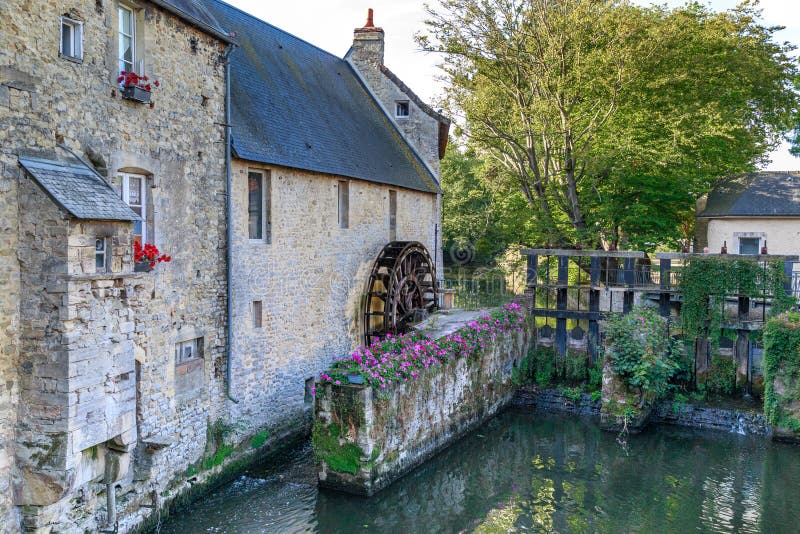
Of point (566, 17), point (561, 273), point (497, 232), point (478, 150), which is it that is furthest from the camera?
point (497, 232)

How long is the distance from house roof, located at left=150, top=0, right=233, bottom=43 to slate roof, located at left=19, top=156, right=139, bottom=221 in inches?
94.2

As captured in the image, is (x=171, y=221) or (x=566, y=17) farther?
(x=566, y=17)

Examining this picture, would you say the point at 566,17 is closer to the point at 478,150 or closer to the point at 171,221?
the point at 478,150

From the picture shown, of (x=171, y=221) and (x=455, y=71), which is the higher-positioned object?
(x=455, y=71)

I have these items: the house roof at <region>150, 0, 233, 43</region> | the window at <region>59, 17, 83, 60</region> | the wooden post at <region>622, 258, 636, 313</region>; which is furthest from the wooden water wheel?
the window at <region>59, 17, 83, 60</region>

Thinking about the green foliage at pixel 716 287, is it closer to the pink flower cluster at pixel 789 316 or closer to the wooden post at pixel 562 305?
the pink flower cluster at pixel 789 316

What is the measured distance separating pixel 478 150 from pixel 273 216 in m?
11.3

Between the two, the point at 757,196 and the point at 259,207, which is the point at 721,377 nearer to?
the point at 757,196

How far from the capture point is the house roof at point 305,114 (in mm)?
10578

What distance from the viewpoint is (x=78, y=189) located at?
603 cm

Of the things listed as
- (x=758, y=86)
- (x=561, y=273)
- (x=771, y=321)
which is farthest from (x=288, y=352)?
(x=758, y=86)

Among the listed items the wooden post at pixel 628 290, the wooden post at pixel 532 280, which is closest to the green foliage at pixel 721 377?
the wooden post at pixel 628 290

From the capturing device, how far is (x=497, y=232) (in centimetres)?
2409

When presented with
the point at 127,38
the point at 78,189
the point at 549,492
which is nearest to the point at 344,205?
the point at 127,38
